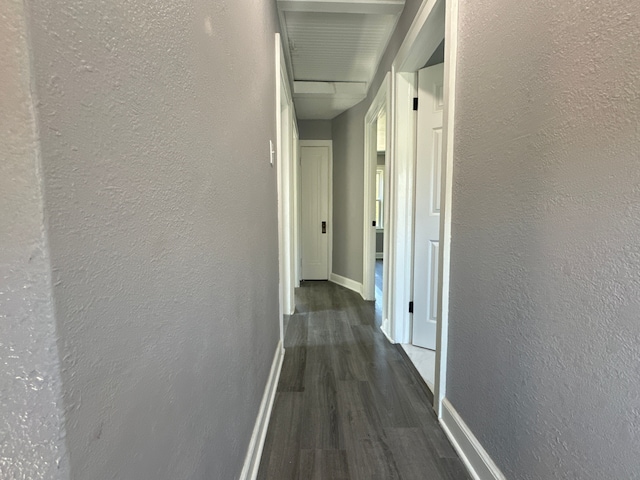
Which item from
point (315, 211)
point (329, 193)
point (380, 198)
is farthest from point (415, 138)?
point (380, 198)

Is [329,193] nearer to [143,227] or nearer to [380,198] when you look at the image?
[380,198]

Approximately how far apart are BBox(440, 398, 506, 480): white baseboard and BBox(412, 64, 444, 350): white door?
808 millimetres

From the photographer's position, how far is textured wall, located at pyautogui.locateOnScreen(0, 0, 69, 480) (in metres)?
0.28

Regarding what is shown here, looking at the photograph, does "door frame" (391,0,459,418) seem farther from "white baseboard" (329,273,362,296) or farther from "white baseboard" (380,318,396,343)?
"white baseboard" (329,273,362,296)

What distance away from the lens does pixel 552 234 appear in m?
0.83

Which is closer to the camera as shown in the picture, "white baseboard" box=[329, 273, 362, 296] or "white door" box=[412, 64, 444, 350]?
"white door" box=[412, 64, 444, 350]

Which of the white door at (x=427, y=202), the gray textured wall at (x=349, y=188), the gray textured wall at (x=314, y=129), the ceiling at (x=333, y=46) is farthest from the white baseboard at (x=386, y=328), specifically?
the gray textured wall at (x=314, y=129)

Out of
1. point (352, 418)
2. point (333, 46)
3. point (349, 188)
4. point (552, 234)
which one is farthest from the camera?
point (349, 188)

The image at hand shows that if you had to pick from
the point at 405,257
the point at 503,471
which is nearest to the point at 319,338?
the point at 405,257

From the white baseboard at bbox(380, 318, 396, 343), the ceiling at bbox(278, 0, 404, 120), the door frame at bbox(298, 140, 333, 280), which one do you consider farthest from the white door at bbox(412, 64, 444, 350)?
the door frame at bbox(298, 140, 333, 280)

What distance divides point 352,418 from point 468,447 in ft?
1.71

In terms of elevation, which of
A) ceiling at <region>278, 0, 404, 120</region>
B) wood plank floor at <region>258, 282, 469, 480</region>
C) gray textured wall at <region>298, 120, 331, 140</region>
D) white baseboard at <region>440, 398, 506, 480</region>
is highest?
ceiling at <region>278, 0, 404, 120</region>

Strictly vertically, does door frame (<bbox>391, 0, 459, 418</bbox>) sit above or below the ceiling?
below

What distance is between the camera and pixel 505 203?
1.03m
